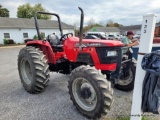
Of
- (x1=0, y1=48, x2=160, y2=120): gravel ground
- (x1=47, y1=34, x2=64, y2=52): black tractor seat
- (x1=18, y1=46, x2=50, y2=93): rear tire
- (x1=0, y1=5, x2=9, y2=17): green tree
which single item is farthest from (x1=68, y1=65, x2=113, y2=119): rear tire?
(x1=0, y1=5, x2=9, y2=17): green tree

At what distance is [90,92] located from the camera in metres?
2.88

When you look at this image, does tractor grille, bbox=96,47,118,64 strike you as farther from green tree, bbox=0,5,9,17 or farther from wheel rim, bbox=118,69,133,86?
green tree, bbox=0,5,9,17

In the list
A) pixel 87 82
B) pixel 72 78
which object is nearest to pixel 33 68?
pixel 72 78

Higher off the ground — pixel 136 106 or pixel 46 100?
pixel 136 106

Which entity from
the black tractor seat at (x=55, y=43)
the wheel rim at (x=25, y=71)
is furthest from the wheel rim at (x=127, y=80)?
the wheel rim at (x=25, y=71)

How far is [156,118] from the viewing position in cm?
288

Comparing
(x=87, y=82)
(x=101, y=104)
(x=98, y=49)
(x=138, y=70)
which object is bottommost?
(x=101, y=104)

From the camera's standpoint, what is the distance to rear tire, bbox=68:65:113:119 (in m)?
2.59

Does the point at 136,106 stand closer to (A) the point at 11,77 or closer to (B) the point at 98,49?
Answer: (B) the point at 98,49

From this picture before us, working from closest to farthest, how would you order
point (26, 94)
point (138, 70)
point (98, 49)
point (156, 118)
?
point (138, 70), point (156, 118), point (98, 49), point (26, 94)

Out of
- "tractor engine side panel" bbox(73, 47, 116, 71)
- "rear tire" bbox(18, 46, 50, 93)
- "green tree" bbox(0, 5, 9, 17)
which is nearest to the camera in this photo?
"tractor engine side panel" bbox(73, 47, 116, 71)

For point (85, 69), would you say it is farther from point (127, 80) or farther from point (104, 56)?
point (127, 80)

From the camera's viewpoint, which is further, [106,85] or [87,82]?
[87,82]

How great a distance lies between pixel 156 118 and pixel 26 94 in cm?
296
